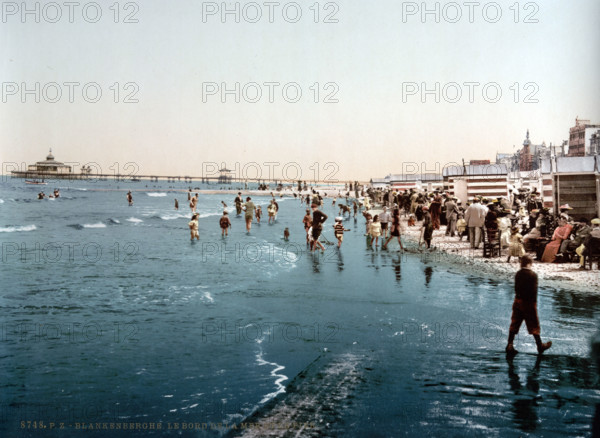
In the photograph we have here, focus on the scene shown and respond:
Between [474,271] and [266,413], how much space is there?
38.7 feet

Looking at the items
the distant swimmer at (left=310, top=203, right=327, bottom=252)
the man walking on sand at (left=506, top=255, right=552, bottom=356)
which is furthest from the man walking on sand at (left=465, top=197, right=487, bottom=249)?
the man walking on sand at (left=506, top=255, right=552, bottom=356)

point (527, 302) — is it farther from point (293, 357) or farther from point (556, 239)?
point (556, 239)

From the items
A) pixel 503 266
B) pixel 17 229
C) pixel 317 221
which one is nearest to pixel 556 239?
pixel 503 266

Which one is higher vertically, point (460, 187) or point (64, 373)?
point (460, 187)

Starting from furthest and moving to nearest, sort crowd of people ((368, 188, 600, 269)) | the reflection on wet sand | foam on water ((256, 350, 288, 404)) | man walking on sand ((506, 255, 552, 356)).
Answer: crowd of people ((368, 188, 600, 269)), man walking on sand ((506, 255, 552, 356)), foam on water ((256, 350, 288, 404)), the reflection on wet sand

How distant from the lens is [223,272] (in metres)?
19.5

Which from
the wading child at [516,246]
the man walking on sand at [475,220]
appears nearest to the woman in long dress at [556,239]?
the wading child at [516,246]

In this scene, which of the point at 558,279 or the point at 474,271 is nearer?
the point at 558,279

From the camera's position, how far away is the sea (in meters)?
6.96

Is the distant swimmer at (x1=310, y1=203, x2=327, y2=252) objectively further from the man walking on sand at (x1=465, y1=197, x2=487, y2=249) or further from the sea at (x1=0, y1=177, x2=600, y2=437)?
the man walking on sand at (x1=465, y1=197, x2=487, y2=249)

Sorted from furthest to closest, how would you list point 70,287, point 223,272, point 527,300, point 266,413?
1. point 223,272
2. point 70,287
3. point 527,300
4. point 266,413

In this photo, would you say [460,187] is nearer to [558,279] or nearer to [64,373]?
[558,279]

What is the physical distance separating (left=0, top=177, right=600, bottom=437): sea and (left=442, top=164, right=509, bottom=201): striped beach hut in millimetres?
14878

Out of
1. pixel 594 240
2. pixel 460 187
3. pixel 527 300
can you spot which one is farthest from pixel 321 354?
pixel 460 187
